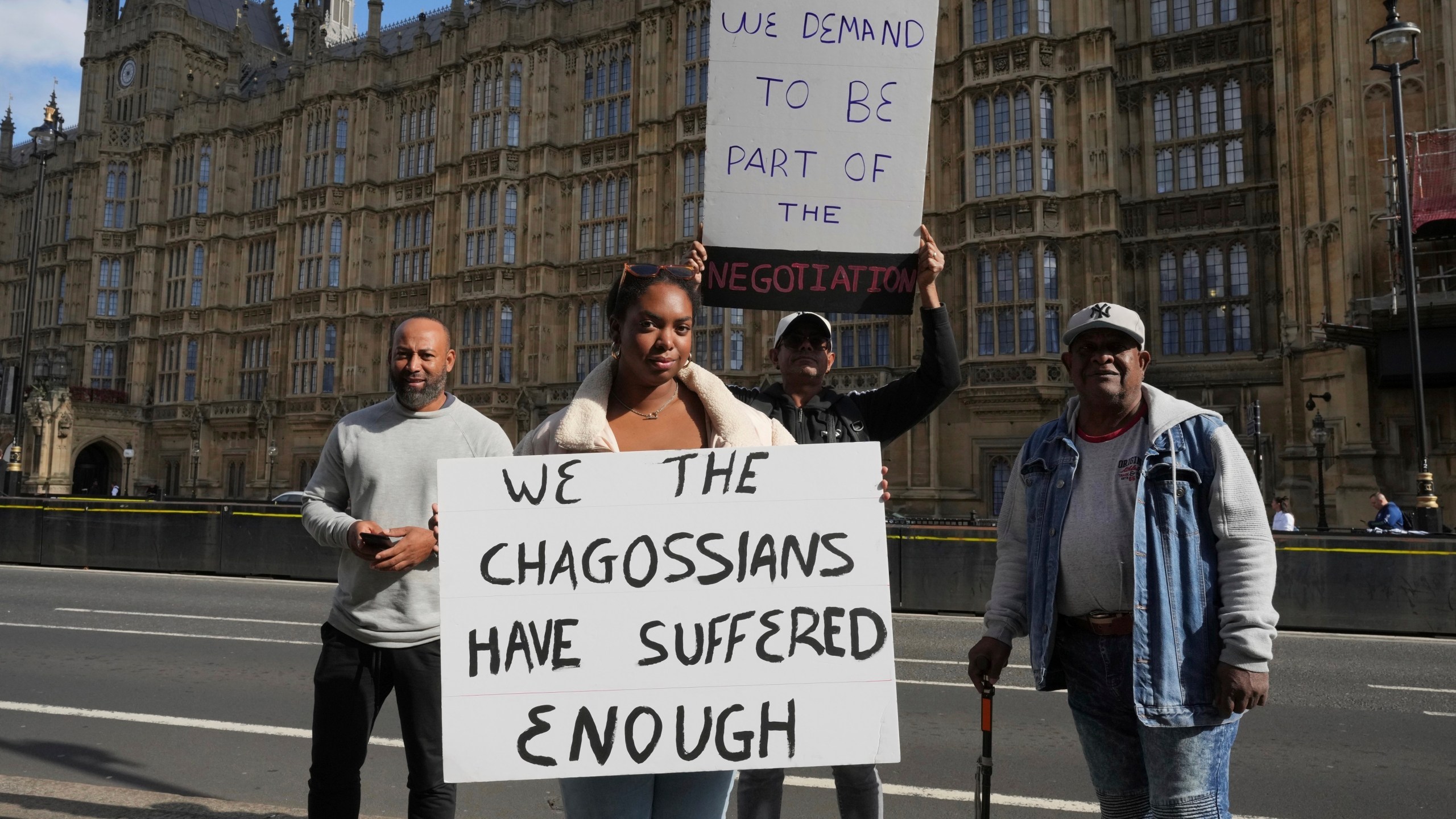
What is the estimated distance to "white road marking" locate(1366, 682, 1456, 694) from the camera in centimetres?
705

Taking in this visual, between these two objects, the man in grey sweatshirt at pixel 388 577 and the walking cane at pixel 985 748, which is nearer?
the walking cane at pixel 985 748

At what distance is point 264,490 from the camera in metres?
34.5

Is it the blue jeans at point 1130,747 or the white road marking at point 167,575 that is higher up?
the blue jeans at point 1130,747

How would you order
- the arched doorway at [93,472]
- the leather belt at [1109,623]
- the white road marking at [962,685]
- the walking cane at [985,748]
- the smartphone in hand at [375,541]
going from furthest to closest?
the arched doorway at [93,472] → the white road marking at [962,685] → the smartphone in hand at [375,541] → the walking cane at [985,748] → the leather belt at [1109,623]

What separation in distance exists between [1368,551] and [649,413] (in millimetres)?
10972

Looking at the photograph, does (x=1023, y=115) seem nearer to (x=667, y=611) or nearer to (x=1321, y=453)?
(x=1321, y=453)

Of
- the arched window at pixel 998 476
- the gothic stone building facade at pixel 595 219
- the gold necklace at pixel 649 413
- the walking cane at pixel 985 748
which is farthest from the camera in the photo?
the arched window at pixel 998 476

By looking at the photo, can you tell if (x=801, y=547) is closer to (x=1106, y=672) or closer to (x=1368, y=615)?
(x=1106, y=672)

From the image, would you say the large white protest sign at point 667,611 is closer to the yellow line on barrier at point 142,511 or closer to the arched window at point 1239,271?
the yellow line on barrier at point 142,511

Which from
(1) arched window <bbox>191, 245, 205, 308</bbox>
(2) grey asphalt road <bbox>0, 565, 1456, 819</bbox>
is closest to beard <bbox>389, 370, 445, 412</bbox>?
(2) grey asphalt road <bbox>0, 565, 1456, 819</bbox>

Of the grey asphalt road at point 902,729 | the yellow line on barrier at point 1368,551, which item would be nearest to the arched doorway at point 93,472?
the grey asphalt road at point 902,729

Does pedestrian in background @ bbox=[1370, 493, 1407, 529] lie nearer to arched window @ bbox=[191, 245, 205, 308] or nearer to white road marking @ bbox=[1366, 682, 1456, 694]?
white road marking @ bbox=[1366, 682, 1456, 694]

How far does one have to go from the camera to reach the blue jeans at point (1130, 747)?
2.44 metres

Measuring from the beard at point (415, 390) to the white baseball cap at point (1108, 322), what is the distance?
199cm
